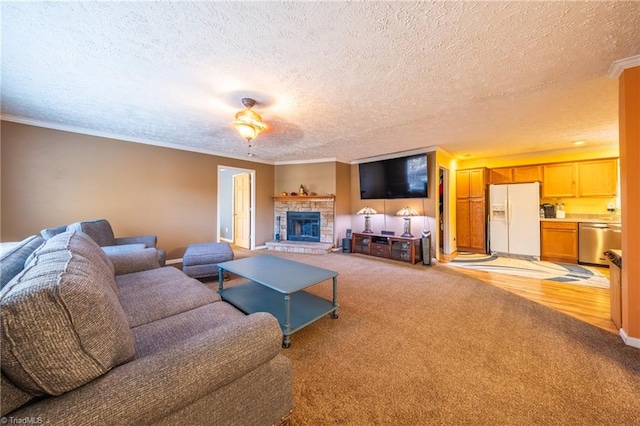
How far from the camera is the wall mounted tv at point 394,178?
476cm

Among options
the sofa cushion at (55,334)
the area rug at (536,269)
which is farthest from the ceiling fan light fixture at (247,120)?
Result: the area rug at (536,269)

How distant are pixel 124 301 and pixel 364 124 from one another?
3256 millimetres

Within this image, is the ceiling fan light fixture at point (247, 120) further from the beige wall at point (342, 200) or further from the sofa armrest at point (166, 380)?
the beige wall at point (342, 200)

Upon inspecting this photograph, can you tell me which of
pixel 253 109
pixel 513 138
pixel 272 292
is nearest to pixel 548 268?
pixel 513 138

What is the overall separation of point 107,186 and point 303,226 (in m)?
3.94

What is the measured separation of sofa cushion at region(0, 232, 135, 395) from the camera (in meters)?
0.63

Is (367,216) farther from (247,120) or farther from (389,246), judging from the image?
(247,120)

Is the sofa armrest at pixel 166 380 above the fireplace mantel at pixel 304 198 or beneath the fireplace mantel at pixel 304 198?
beneath

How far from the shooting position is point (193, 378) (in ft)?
2.68

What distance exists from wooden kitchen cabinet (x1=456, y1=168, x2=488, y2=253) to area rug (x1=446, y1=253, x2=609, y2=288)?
1.57 feet

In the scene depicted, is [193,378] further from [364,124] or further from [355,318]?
[364,124]

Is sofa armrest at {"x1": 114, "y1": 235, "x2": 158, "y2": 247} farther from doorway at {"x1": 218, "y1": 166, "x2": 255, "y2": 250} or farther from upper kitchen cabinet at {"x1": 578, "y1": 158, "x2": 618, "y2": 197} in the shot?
upper kitchen cabinet at {"x1": 578, "y1": 158, "x2": 618, "y2": 197}

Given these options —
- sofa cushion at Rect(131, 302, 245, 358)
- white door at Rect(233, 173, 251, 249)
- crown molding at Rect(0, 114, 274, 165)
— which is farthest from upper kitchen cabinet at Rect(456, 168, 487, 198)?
sofa cushion at Rect(131, 302, 245, 358)

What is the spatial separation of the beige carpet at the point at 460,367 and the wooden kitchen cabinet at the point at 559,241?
2.94m
